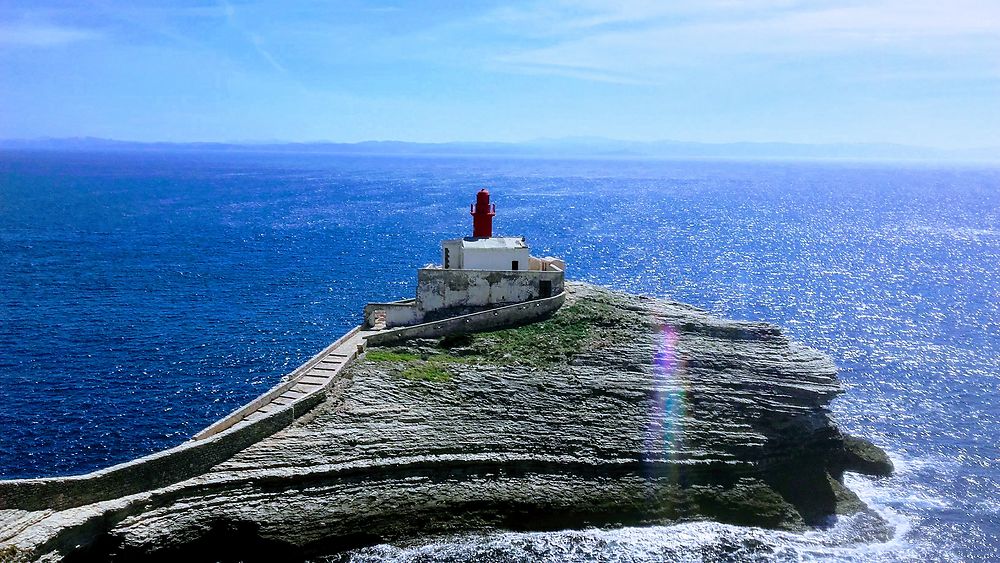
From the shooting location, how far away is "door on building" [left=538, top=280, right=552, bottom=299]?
148 feet

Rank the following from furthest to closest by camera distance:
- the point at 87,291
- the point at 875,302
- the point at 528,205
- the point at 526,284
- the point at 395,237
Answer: the point at 528,205
the point at 395,237
the point at 875,302
the point at 87,291
the point at 526,284

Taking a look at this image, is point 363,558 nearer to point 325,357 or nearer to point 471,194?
point 325,357

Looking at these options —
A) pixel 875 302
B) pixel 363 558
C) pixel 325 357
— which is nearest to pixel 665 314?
pixel 325 357

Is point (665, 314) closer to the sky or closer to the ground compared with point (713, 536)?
closer to the sky

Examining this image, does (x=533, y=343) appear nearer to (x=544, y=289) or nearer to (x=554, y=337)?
(x=554, y=337)

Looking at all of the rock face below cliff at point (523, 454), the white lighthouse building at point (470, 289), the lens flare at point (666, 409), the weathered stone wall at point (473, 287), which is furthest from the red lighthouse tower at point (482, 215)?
the lens flare at point (666, 409)

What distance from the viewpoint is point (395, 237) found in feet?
350

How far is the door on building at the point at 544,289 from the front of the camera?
45000 mm

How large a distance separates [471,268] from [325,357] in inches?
434

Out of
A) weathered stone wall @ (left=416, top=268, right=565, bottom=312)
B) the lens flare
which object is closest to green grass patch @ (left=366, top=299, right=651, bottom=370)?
weathered stone wall @ (left=416, top=268, right=565, bottom=312)

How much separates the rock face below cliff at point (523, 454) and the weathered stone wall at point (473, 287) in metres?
3.08

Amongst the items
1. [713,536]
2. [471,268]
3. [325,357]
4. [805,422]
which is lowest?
[713,536]

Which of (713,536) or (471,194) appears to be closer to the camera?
(713,536)

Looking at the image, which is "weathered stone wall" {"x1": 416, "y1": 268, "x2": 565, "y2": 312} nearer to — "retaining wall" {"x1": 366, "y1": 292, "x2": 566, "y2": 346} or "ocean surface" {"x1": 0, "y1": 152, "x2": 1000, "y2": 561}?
"retaining wall" {"x1": 366, "y1": 292, "x2": 566, "y2": 346}
